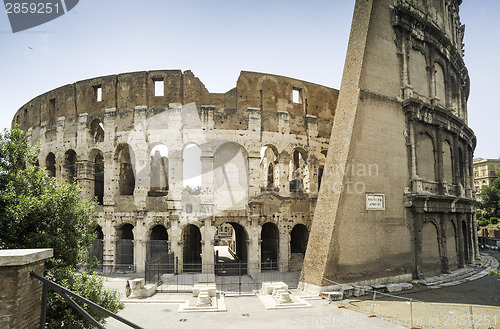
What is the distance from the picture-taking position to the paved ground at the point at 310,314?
10852 mm

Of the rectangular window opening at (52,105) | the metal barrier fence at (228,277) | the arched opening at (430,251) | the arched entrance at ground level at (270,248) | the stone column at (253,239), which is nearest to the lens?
the metal barrier fence at (228,277)

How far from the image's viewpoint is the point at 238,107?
20953mm

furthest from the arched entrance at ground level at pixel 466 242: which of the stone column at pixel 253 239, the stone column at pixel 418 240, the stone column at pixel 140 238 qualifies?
the stone column at pixel 140 238

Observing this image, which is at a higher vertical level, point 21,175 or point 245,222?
point 21,175

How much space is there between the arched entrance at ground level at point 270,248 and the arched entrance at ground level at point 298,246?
121cm

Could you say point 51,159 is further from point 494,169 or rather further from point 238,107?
point 494,169

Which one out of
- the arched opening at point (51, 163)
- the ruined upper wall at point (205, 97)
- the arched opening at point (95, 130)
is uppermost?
the ruined upper wall at point (205, 97)

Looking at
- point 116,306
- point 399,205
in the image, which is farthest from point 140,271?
point 399,205

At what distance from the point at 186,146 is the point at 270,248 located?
395 inches

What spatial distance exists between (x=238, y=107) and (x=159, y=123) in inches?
214

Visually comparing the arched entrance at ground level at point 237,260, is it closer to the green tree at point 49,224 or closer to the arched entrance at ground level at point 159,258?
the arched entrance at ground level at point 159,258

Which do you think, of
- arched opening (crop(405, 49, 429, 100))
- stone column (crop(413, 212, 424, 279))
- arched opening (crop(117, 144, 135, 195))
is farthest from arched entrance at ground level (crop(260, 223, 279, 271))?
arched opening (crop(405, 49, 429, 100))

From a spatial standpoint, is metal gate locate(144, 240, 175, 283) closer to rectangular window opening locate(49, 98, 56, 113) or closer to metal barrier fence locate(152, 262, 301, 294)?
metal barrier fence locate(152, 262, 301, 294)

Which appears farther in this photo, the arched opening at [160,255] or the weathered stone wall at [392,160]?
the arched opening at [160,255]
